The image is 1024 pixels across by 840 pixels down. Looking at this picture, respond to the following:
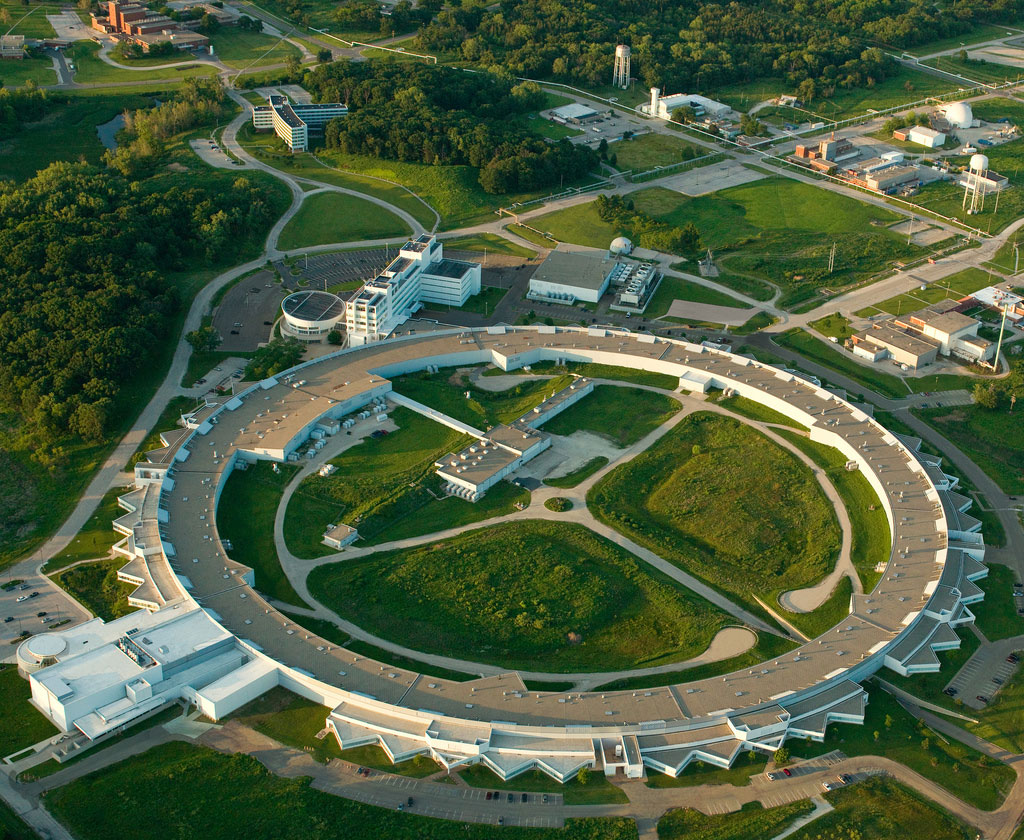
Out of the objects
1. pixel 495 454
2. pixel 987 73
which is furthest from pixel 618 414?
pixel 987 73

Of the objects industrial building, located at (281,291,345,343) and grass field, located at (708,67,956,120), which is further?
grass field, located at (708,67,956,120)

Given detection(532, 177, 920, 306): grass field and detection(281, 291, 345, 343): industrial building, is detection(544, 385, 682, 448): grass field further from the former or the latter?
detection(532, 177, 920, 306): grass field

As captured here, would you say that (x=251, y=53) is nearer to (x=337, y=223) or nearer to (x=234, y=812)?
(x=337, y=223)

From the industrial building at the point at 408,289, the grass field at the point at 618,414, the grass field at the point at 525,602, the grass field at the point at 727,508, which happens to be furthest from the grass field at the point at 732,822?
the industrial building at the point at 408,289

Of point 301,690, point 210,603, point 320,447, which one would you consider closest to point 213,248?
point 320,447

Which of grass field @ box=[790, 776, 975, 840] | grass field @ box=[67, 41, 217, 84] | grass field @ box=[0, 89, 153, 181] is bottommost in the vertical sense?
grass field @ box=[790, 776, 975, 840]

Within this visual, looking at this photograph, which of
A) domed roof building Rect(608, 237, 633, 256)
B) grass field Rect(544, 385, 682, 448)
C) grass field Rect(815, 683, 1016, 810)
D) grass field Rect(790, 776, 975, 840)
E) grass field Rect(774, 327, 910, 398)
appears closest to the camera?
grass field Rect(790, 776, 975, 840)

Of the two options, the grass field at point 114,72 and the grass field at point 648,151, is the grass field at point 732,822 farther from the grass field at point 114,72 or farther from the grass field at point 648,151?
the grass field at point 114,72

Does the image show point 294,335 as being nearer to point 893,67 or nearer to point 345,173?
point 345,173

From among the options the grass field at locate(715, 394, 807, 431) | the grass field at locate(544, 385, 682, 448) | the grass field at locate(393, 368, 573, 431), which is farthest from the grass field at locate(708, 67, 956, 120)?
the grass field at locate(393, 368, 573, 431)
